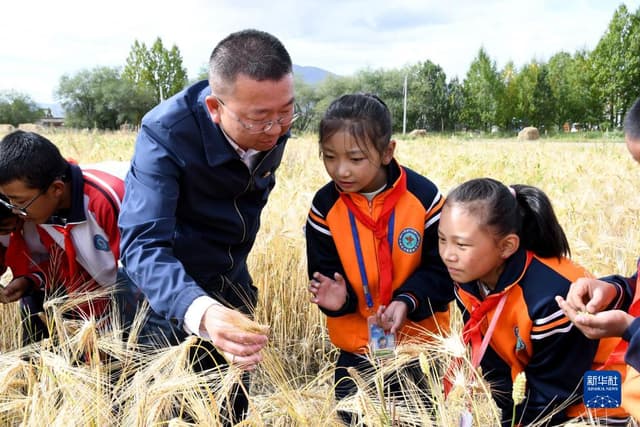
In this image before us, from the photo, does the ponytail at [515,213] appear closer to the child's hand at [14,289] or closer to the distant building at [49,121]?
the child's hand at [14,289]

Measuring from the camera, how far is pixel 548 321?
1598 mm

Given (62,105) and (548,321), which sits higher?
(62,105)

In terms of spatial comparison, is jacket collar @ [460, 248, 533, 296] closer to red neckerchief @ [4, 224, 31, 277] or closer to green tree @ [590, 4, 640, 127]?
red neckerchief @ [4, 224, 31, 277]

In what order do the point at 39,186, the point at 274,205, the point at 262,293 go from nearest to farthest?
the point at 39,186 < the point at 262,293 < the point at 274,205

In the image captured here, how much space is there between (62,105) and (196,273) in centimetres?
6204

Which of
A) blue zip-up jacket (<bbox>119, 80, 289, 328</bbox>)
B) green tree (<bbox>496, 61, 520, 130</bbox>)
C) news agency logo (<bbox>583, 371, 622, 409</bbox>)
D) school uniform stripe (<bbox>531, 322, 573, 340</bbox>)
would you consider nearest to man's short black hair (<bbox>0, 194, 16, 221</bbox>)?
blue zip-up jacket (<bbox>119, 80, 289, 328</bbox>)

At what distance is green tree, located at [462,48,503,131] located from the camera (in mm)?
50156

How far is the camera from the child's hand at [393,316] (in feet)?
6.08

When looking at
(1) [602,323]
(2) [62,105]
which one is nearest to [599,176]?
(1) [602,323]

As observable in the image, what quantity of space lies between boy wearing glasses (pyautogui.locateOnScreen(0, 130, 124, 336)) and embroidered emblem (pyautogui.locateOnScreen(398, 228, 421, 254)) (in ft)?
3.62

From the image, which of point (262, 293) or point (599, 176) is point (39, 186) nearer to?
point (262, 293)

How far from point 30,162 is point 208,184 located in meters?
0.70

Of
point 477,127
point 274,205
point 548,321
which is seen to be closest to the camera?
point 548,321

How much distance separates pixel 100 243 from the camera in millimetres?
2072
